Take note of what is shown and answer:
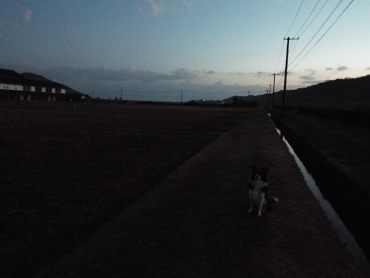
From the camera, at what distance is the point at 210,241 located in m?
6.01

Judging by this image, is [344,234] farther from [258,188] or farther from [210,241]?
[210,241]

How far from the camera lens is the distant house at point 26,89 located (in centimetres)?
9456

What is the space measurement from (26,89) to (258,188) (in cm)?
10752

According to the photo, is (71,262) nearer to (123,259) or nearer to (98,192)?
(123,259)

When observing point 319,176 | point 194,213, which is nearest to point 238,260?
point 194,213

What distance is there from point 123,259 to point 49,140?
1698 cm

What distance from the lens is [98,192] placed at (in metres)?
9.55

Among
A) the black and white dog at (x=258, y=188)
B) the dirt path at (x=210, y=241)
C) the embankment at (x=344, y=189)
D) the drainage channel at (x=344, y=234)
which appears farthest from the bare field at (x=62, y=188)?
the embankment at (x=344, y=189)

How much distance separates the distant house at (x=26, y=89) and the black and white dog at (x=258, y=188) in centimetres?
9969

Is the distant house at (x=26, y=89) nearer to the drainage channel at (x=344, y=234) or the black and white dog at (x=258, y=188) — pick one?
the drainage channel at (x=344, y=234)

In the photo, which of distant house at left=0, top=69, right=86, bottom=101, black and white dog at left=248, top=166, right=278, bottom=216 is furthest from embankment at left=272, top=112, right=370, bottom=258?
distant house at left=0, top=69, right=86, bottom=101

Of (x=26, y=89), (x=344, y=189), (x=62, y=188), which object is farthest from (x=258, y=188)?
(x=26, y=89)

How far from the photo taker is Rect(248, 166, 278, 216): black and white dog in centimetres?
690

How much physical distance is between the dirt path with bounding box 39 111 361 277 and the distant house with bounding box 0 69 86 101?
322 feet
